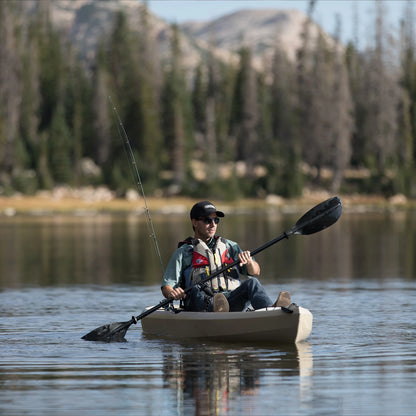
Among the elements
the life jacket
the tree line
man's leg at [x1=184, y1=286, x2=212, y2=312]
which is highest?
the tree line

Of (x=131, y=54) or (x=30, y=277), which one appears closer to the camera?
(x=30, y=277)

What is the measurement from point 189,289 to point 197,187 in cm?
8513

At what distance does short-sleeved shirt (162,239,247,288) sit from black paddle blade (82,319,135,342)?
86 centimetres

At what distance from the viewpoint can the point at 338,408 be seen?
32.9ft

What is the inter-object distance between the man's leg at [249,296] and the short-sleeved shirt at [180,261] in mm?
397

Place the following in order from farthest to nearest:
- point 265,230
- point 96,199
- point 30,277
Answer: point 96,199, point 265,230, point 30,277

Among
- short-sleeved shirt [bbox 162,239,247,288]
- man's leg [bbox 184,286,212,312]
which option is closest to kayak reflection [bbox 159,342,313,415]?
man's leg [bbox 184,286,212,312]

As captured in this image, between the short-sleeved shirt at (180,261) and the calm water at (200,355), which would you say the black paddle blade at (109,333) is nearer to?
the calm water at (200,355)

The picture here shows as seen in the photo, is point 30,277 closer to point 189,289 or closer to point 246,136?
point 189,289

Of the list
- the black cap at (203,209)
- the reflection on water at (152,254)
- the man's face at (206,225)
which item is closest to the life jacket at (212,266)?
the man's face at (206,225)

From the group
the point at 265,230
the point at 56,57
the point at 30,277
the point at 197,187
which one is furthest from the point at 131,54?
the point at 30,277

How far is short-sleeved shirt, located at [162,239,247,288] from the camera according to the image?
50.2 ft

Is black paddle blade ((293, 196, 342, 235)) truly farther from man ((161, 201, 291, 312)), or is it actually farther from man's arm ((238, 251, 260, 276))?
man's arm ((238, 251, 260, 276))

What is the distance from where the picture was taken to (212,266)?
15258mm
